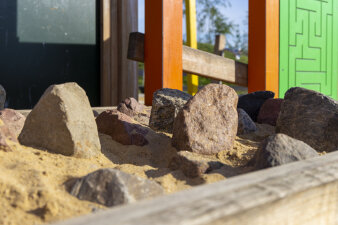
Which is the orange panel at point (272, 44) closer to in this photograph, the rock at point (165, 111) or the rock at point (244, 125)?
the rock at point (244, 125)

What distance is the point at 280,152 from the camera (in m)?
1.62

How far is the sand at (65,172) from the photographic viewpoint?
118cm

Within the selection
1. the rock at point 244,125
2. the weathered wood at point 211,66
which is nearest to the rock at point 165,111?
the rock at point 244,125

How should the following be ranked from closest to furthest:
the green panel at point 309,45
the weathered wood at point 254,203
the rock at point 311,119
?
the weathered wood at point 254,203, the rock at point 311,119, the green panel at point 309,45

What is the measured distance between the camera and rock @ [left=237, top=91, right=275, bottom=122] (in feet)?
10.5

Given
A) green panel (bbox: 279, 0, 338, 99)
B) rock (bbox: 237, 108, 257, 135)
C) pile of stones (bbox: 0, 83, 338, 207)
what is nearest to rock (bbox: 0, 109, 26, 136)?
pile of stones (bbox: 0, 83, 338, 207)

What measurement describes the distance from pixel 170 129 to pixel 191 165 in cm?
83

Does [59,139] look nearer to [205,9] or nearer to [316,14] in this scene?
[316,14]

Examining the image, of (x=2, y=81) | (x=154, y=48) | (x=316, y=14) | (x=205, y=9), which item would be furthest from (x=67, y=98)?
(x=205, y=9)

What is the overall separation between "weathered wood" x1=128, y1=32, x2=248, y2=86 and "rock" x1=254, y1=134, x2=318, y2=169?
225 cm

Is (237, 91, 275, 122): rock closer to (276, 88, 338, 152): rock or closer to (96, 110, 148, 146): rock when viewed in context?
(276, 88, 338, 152): rock

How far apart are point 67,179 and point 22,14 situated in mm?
3689

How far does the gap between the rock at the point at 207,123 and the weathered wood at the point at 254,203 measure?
0.57m

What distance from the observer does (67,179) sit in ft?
4.72
